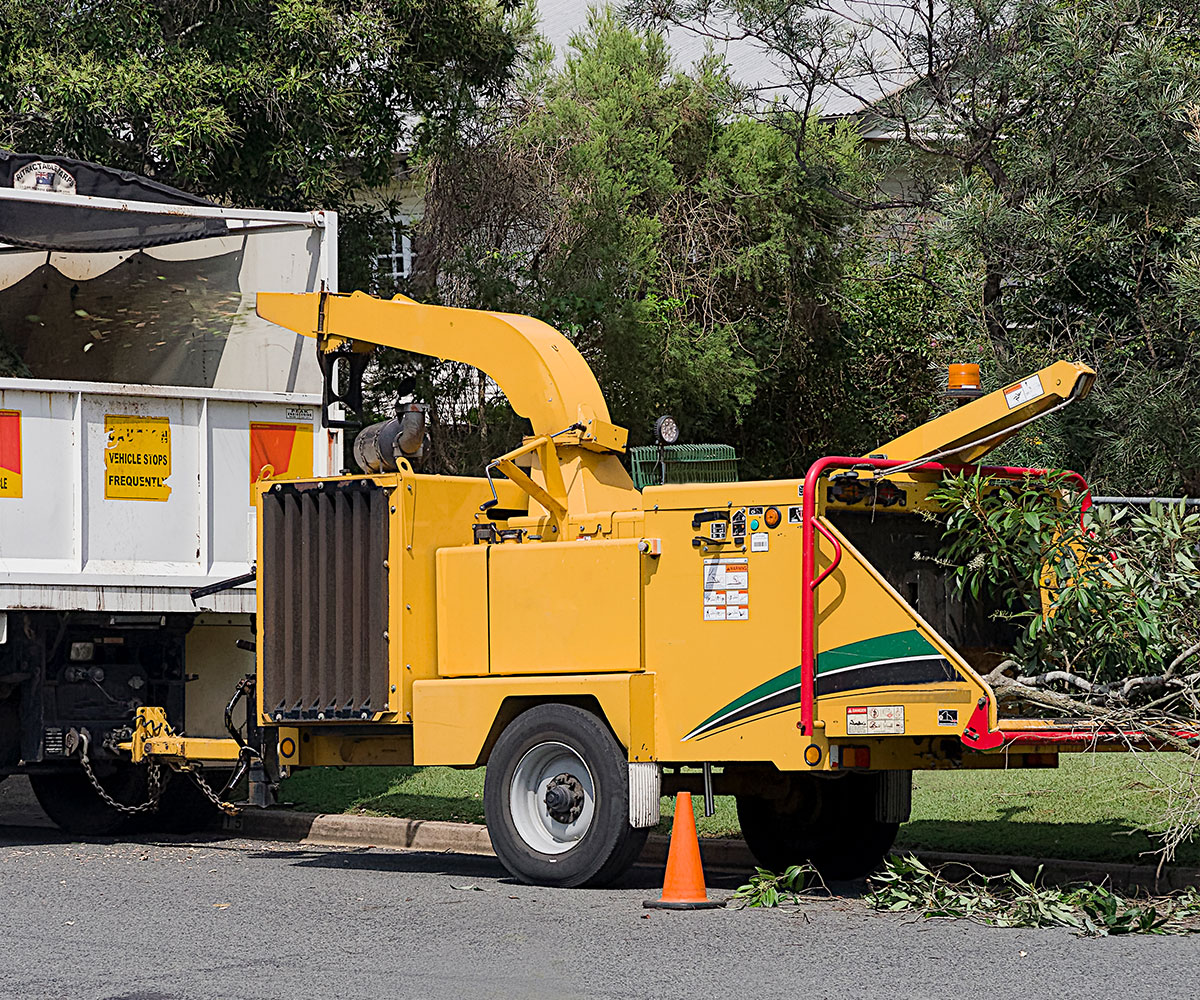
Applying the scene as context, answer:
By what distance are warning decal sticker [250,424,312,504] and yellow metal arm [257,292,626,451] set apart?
673mm

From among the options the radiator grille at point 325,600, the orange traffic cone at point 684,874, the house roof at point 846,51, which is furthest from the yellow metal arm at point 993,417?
the house roof at point 846,51

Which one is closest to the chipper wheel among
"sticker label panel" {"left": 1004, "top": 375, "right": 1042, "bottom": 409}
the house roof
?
"sticker label panel" {"left": 1004, "top": 375, "right": 1042, "bottom": 409}

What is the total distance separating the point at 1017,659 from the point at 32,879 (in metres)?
5.45

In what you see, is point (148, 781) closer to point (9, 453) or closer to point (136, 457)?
point (136, 457)

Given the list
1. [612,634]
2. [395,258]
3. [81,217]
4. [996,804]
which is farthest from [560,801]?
[395,258]

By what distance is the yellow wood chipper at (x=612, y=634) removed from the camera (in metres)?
8.72

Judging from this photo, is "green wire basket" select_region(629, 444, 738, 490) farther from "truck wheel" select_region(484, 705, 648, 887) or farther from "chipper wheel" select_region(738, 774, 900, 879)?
"chipper wheel" select_region(738, 774, 900, 879)

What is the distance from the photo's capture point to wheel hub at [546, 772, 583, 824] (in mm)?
9516

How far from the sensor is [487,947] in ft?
25.3

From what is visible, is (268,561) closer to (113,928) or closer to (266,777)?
(266,777)

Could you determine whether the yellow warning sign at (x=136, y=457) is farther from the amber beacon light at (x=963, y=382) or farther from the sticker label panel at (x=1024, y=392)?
the sticker label panel at (x=1024, y=392)

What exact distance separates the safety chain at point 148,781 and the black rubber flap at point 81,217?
126 inches

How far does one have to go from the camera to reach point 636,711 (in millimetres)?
9289

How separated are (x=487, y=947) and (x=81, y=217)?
6.36 m
